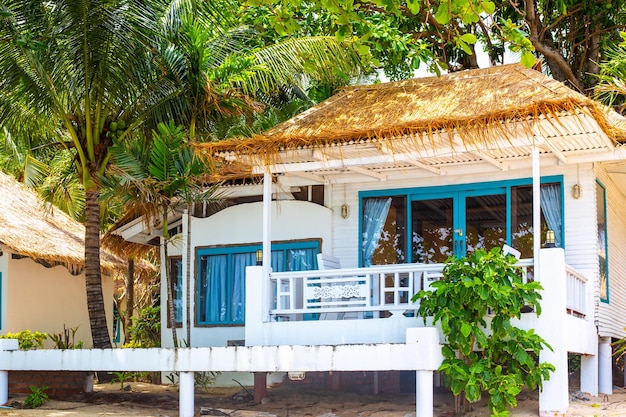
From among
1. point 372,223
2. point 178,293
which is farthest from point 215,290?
point 372,223

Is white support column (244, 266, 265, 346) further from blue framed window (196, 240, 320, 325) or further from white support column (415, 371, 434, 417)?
white support column (415, 371, 434, 417)

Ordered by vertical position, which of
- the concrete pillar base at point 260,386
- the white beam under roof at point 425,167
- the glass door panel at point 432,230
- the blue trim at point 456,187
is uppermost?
the white beam under roof at point 425,167

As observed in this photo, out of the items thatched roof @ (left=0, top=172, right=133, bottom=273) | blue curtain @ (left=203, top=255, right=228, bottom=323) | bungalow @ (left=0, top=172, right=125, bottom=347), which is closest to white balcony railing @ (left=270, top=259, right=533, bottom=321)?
blue curtain @ (left=203, top=255, right=228, bottom=323)

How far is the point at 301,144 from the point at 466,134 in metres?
2.34

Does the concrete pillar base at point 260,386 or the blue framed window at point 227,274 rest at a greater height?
the blue framed window at point 227,274

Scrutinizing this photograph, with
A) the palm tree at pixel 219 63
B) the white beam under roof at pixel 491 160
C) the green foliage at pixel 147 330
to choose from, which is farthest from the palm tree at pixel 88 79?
the white beam under roof at pixel 491 160

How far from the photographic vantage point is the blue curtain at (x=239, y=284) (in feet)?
→ 51.8

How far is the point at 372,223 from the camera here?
48.2 feet

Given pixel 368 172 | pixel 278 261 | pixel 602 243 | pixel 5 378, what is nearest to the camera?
pixel 5 378

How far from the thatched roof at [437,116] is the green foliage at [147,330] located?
8.13 meters

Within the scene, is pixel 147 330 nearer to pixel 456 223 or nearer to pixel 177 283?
pixel 177 283

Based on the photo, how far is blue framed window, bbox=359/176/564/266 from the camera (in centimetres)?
1366

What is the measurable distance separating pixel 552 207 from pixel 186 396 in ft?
19.1

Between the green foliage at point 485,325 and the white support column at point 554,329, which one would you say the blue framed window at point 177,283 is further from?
the white support column at point 554,329
